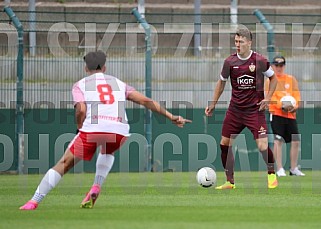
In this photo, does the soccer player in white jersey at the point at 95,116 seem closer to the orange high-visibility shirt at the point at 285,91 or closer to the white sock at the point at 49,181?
the white sock at the point at 49,181

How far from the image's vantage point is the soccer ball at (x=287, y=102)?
1898 cm

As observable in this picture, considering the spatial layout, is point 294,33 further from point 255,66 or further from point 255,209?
point 255,209

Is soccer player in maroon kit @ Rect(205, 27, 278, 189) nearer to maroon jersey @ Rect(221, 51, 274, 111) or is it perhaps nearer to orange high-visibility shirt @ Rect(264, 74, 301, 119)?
maroon jersey @ Rect(221, 51, 274, 111)

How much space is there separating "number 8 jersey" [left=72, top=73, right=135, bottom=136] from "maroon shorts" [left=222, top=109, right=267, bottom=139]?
4136 millimetres

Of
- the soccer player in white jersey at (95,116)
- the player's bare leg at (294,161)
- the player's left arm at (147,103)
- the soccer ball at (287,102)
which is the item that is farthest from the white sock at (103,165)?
the soccer ball at (287,102)

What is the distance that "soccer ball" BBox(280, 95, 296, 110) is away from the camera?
747 inches

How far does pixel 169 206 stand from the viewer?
11094 millimetres

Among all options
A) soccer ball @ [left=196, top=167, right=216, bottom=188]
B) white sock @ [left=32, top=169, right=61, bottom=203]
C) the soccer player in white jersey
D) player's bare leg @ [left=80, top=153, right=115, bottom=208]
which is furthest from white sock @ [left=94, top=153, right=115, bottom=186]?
soccer ball @ [left=196, top=167, right=216, bottom=188]

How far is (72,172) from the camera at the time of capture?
20641 mm

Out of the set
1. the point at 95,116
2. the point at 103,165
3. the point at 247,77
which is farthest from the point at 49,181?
the point at 247,77

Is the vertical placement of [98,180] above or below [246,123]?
below

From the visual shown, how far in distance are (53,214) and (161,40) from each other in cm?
1214

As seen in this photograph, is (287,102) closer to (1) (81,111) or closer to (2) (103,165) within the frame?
(2) (103,165)

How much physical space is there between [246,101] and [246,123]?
1.08 ft
